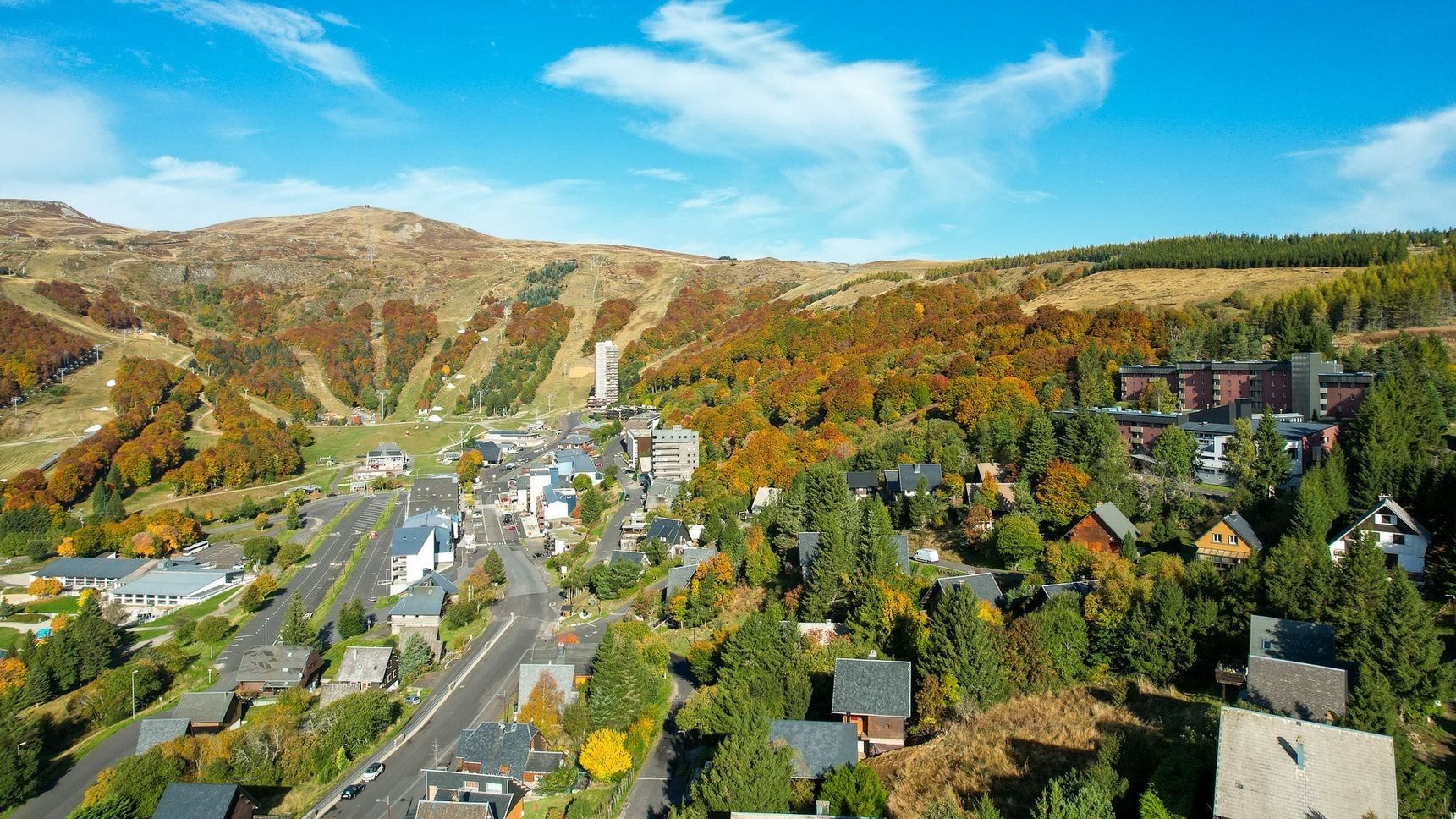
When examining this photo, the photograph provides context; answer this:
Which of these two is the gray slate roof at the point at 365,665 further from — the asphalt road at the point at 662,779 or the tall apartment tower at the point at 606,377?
the tall apartment tower at the point at 606,377

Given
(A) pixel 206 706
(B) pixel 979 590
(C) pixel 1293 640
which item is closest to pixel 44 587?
(A) pixel 206 706

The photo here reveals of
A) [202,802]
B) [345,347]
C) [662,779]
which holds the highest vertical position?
[345,347]

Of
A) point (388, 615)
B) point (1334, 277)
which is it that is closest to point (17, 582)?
point (388, 615)

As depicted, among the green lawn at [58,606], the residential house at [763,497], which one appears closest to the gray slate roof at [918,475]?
the residential house at [763,497]

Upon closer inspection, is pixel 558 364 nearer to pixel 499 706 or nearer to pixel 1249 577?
pixel 499 706

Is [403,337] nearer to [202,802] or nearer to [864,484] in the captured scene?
[864,484]

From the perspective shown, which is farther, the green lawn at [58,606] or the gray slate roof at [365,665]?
the green lawn at [58,606]
